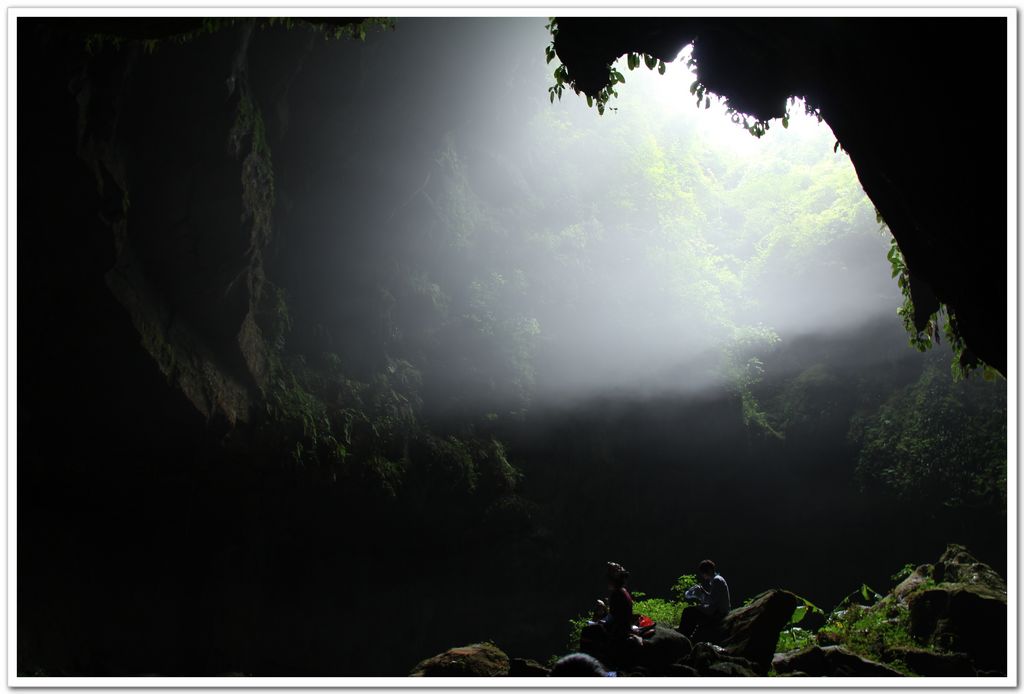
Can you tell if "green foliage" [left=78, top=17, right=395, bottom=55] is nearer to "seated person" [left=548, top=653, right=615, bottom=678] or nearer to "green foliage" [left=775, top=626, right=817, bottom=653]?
"seated person" [left=548, top=653, right=615, bottom=678]

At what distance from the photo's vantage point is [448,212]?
49.9ft

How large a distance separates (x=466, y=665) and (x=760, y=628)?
307cm

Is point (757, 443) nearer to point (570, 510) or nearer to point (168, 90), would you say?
point (570, 510)

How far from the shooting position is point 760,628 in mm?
6539

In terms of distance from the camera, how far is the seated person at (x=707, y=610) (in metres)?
7.26

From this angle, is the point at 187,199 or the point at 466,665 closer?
the point at 466,665

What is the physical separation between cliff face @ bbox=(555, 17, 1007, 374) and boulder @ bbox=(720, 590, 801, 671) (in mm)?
3154

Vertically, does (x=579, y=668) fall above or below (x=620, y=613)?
below

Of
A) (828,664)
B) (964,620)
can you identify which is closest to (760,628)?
(828,664)

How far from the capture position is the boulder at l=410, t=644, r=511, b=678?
6.62 m

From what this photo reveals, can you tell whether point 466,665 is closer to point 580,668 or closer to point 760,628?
point 580,668

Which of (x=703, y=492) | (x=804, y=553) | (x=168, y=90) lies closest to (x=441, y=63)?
(x=168, y=90)

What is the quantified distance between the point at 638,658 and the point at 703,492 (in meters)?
11.4

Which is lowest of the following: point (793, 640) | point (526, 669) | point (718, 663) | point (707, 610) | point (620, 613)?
point (526, 669)
